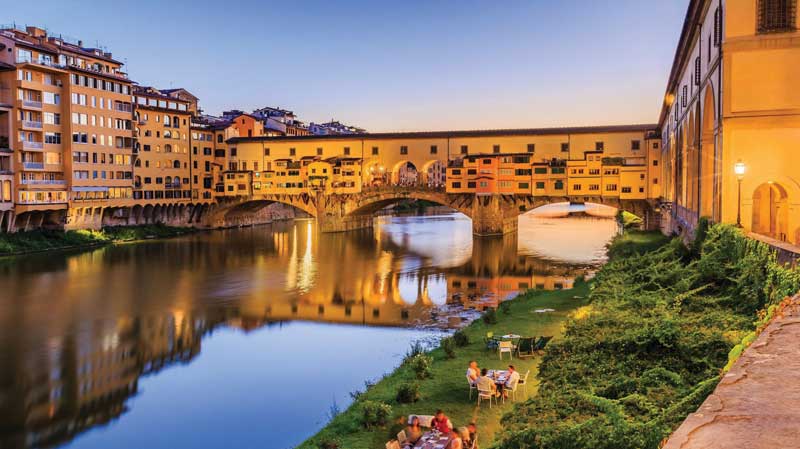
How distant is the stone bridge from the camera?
55.2 meters

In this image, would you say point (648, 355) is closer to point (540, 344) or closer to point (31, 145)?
point (540, 344)

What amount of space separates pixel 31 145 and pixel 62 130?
2937 millimetres

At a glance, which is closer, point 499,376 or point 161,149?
point 499,376

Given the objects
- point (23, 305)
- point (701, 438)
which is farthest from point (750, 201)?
point (23, 305)

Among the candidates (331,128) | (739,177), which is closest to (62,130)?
(739,177)

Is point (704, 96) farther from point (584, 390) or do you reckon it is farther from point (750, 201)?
point (584, 390)

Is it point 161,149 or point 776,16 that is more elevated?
point 776,16

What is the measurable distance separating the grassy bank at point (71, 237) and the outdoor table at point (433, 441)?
3983 cm

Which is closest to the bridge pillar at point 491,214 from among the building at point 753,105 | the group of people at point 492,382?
the building at point 753,105

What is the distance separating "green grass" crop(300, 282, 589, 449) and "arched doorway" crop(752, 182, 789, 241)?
25.2ft

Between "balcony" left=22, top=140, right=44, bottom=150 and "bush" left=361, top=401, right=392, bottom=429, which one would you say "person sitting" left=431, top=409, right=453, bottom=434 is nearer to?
"bush" left=361, top=401, right=392, bottom=429

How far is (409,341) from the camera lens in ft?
69.8

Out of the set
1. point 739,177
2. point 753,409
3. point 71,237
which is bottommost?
point 71,237

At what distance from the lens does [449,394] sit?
43.5 feet
